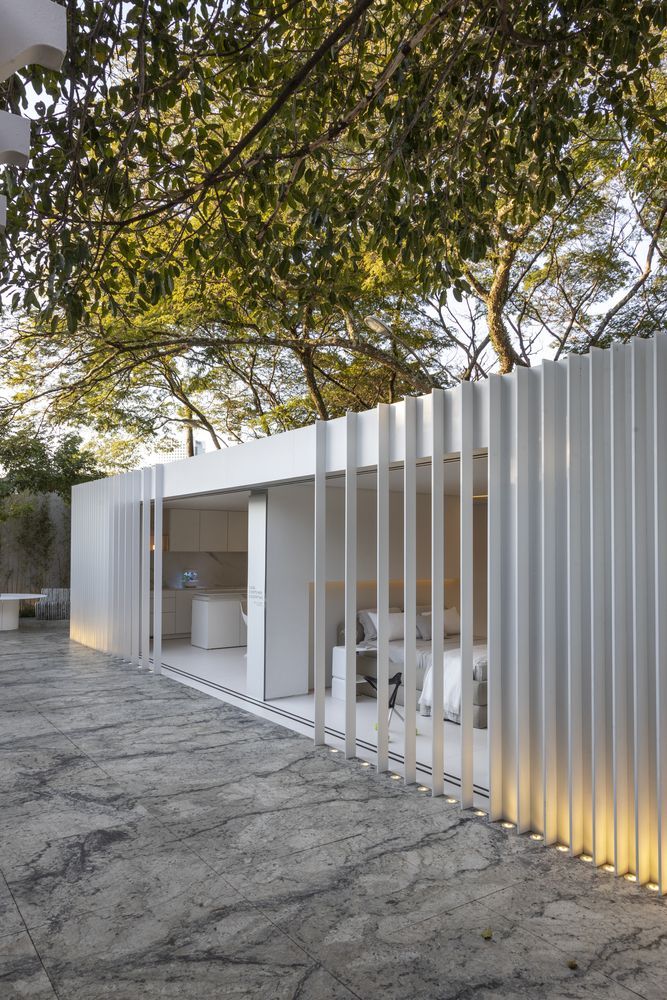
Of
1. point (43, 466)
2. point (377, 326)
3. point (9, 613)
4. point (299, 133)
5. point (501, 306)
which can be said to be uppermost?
point (377, 326)

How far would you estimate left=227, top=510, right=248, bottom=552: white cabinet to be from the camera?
14.3m

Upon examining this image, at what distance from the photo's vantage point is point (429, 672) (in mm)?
7902

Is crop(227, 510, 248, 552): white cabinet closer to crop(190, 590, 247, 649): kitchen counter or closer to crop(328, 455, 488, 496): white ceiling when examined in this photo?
crop(190, 590, 247, 649): kitchen counter

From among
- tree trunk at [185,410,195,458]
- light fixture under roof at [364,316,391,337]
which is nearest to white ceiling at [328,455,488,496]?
light fixture under roof at [364,316,391,337]

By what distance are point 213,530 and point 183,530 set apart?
0.68m

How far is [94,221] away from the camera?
3496 mm

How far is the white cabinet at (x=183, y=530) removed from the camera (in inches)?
533

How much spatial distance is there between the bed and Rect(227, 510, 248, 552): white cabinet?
18.7ft

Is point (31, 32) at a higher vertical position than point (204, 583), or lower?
higher

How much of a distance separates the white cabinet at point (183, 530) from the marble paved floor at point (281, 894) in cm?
761

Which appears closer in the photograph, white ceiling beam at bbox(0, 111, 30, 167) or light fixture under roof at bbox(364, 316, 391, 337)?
white ceiling beam at bbox(0, 111, 30, 167)

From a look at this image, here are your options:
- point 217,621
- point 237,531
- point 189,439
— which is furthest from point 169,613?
point 189,439

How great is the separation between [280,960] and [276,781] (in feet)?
7.77

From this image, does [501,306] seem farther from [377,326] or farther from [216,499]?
[216,499]
